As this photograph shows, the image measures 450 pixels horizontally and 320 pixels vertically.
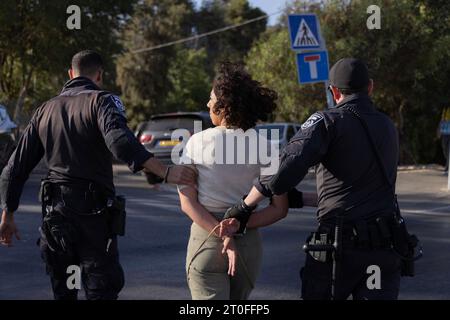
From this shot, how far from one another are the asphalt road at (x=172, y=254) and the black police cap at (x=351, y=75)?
311 cm

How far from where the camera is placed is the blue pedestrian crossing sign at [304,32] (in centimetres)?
1412

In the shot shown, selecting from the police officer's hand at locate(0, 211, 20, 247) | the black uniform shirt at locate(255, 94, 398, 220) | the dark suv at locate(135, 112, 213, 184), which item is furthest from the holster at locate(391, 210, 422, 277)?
the dark suv at locate(135, 112, 213, 184)

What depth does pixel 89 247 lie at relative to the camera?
15.1ft

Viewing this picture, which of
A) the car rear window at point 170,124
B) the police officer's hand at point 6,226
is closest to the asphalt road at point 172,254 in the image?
the police officer's hand at point 6,226

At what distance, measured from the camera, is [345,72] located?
422 cm

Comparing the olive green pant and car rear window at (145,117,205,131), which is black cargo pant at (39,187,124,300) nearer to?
the olive green pant

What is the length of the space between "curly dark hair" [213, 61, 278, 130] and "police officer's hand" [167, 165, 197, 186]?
1.10 ft

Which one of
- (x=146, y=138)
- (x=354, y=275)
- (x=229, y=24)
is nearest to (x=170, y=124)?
(x=146, y=138)

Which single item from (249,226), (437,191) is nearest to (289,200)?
(249,226)

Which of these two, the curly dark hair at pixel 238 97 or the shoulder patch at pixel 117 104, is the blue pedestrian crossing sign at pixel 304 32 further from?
the curly dark hair at pixel 238 97

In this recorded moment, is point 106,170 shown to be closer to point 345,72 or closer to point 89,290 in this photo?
point 89,290

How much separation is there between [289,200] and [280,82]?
2046cm

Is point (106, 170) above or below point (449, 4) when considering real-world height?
below

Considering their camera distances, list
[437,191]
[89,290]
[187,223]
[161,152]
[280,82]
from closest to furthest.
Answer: [89,290] < [187,223] < [437,191] < [161,152] < [280,82]
